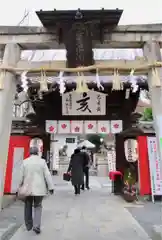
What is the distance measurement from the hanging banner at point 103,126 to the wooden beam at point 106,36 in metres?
6.84

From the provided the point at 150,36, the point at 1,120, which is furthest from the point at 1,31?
the point at 150,36

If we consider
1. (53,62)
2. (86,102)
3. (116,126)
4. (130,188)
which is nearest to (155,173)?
(130,188)

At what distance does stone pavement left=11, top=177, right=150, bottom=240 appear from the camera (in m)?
6.95

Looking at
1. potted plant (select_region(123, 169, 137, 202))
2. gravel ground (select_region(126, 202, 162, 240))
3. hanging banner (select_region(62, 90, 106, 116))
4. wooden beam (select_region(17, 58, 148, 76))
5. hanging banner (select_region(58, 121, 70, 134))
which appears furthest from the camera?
A: hanging banner (select_region(58, 121, 70, 134))

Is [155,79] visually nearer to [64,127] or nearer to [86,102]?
[86,102]

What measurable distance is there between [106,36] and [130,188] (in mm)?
6677

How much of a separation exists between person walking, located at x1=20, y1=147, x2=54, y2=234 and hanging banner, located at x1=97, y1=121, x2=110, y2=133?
23.7ft

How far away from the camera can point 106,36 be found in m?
7.46

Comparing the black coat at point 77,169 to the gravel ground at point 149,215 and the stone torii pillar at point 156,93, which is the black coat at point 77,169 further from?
the stone torii pillar at point 156,93

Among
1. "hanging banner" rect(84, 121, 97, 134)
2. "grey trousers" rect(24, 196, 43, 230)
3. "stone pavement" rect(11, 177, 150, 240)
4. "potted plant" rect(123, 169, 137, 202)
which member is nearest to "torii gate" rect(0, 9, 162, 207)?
"grey trousers" rect(24, 196, 43, 230)

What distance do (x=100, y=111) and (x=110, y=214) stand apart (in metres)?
5.08

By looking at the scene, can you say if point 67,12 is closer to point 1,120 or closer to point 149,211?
point 1,120

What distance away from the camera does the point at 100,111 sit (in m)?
13.6

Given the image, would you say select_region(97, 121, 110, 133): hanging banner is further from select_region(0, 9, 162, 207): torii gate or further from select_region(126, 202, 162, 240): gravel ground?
select_region(0, 9, 162, 207): torii gate
